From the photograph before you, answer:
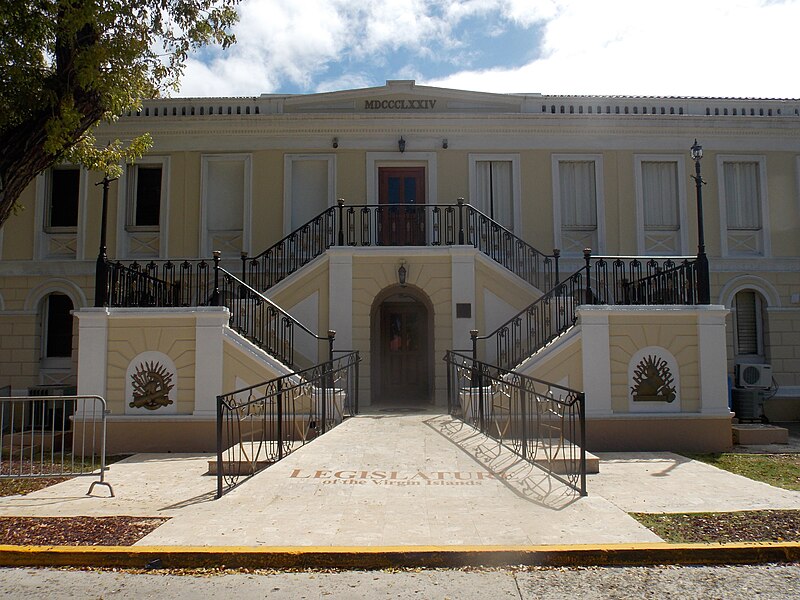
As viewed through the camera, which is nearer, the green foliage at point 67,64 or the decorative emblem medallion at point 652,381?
the green foliage at point 67,64

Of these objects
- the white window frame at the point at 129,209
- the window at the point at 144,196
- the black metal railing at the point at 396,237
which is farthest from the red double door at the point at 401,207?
the window at the point at 144,196

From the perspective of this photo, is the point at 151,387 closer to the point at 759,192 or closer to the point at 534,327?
the point at 534,327

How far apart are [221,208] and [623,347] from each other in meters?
10.2

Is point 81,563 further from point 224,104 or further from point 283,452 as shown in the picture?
point 224,104

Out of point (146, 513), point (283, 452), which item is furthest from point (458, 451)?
point (146, 513)

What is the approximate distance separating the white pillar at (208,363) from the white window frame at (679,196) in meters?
10.3

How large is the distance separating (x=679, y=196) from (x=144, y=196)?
13.6 meters

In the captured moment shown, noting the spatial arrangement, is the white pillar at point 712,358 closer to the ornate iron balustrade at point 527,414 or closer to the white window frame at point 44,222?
the ornate iron balustrade at point 527,414

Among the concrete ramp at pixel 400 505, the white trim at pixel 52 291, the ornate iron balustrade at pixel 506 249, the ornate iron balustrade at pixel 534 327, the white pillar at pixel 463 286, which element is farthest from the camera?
the white trim at pixel 52 291

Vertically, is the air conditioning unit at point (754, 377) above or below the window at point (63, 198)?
below

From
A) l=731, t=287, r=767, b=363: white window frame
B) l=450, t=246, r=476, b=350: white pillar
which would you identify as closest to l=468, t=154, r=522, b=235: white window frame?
l=450, t=246, r=476, b=350: white pillar

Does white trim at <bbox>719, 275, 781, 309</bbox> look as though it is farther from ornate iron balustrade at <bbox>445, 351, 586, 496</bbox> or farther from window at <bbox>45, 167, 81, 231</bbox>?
window at <bbox>45, 167, 81, 231</bbox>

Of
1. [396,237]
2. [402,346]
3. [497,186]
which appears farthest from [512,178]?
[402,346]

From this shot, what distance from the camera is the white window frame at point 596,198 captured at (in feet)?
50.6
